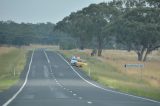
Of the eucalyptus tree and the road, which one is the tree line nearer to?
the eucalyptus tree

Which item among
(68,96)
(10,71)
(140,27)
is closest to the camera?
(68,96)

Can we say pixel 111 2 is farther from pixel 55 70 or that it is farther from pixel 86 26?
pixel 55 70

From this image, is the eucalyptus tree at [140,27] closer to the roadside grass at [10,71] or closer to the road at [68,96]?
the roadside grass at [10,71]

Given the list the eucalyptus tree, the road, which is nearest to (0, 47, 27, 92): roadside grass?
the road

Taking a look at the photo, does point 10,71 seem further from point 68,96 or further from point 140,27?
point 68,96

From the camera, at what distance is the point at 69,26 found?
187 meters

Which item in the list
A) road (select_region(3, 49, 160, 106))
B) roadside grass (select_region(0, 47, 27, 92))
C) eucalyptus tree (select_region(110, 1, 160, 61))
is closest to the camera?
road (select_region(3, 49, 160, 106))

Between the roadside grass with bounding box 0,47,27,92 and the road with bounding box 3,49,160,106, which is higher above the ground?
the road with bounding box 3,49,160,106

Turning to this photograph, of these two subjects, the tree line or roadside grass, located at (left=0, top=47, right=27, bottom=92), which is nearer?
roadside grass, located at (left=0, top=47, right=27, bottom=92)

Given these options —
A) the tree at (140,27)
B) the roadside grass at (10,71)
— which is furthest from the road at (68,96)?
the tree at (140,27)

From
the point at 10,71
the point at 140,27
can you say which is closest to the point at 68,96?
the point at 10,71

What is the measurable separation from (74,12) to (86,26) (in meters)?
38.4

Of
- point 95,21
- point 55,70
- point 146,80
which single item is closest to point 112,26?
point 95,21

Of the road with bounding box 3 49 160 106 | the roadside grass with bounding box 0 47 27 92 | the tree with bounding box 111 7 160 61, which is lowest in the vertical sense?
the roadside grass with bounding box 0 47 27 92
